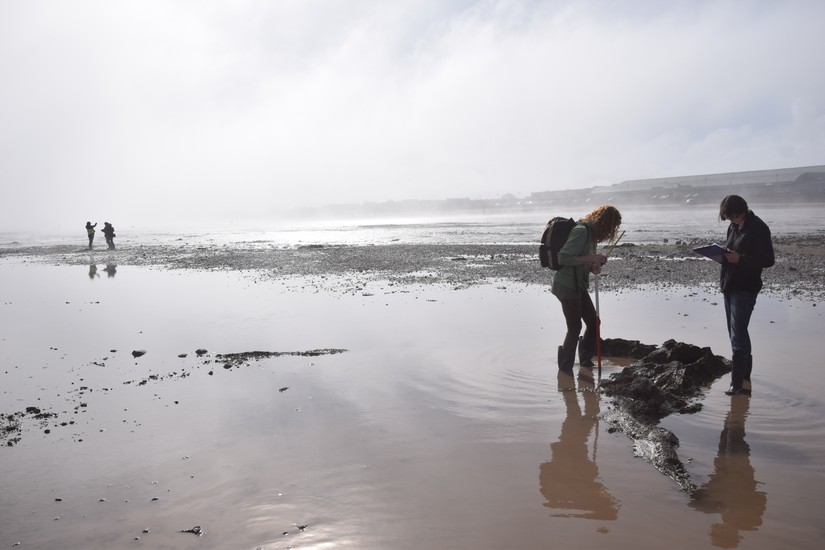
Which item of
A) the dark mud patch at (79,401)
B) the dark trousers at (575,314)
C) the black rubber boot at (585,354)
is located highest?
the dark trousers at (575,314)

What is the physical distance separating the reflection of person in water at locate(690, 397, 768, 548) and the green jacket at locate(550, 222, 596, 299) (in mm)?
2549

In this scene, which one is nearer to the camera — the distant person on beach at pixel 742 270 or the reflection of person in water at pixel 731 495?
the reflection of person in water at pixel 731 495

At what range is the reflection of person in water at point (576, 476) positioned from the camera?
4.00 m

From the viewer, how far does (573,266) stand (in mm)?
7129

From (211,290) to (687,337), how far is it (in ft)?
41.4

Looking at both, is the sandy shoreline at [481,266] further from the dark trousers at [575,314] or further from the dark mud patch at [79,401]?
the dark trousers at [575,314]

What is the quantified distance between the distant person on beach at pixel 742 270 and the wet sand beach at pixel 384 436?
418mm

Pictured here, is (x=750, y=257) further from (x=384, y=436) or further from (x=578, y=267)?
(x=384, y=436)

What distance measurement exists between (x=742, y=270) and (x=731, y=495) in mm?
3090

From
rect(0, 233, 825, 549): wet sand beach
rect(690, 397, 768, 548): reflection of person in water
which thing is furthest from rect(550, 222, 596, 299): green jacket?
rect(690, 397, 768, 548): reflection of person in water

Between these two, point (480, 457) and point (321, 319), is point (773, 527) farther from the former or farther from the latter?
point (321, 319)

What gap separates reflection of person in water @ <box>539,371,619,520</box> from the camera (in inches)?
157

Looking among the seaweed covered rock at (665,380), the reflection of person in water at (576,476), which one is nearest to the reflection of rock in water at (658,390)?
the seaweed covered rock at (665,380)

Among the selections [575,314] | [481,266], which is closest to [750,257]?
[575,314]
